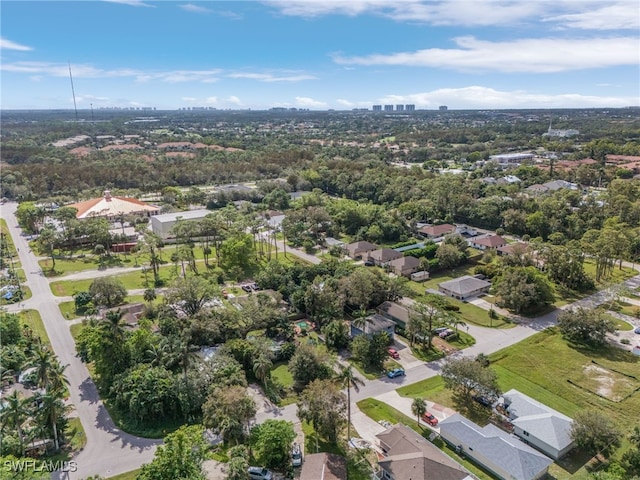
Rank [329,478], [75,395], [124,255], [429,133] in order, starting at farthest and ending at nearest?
1. [429,133]
2. [124,255]
3. [75,395]
4. [329,478]

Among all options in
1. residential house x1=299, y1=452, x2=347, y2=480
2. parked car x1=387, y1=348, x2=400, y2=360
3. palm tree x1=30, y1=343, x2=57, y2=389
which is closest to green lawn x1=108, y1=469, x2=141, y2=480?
palm tree x1=30, y1=343, x2=57, y2=389

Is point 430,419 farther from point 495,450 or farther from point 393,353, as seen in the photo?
point 393,353

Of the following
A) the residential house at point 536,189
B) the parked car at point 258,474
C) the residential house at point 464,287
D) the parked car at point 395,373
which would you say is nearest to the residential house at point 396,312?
the parked car at point 395,373

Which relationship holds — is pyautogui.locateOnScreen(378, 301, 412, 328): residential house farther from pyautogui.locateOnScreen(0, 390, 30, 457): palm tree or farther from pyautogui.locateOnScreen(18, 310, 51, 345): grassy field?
pyautogui.locateOnScreen(18, 310, 51, 345): grassy field

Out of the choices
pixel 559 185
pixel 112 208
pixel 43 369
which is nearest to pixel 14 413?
pixel 43 369

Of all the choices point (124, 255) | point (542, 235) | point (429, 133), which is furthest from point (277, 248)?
point (429, 133)

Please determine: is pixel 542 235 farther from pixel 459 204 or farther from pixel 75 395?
pixel 75 395

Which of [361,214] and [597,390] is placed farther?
[361,214]
